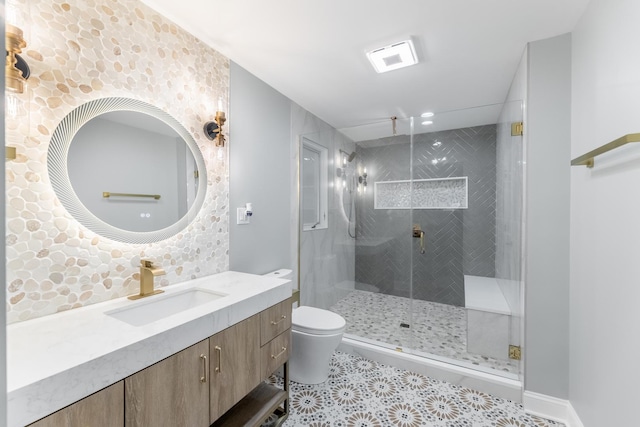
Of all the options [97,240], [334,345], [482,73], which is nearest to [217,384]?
[97,240]

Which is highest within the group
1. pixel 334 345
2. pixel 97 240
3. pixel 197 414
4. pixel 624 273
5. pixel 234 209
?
pixel 234 209

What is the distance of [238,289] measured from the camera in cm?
149

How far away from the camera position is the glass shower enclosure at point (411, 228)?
2.83 m

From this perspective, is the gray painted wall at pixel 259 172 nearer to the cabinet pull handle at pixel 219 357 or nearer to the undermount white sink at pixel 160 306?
the undermount white sink at pixel 160 306

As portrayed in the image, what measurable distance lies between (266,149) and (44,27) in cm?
140

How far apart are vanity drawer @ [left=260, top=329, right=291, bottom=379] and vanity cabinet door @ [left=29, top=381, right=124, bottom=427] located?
692mm

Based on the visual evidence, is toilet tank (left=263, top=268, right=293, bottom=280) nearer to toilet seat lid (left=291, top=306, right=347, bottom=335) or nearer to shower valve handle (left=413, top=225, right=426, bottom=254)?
toilet seat lid (left=291, top=306, right=347, bottom=335)

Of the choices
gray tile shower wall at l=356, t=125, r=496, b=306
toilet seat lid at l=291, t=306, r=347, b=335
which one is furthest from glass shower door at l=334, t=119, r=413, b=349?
toilet seat lid at l=291, t=306, r=347, b=335

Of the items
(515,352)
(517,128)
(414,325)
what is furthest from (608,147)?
(414,325)

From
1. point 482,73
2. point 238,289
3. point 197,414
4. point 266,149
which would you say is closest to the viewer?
point 197,414

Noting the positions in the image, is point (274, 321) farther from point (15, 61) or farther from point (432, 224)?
point (432, 224)

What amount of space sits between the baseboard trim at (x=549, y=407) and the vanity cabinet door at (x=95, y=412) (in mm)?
2211

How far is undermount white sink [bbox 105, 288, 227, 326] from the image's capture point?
4.14 feet

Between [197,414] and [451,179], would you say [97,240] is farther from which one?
[451,179]
